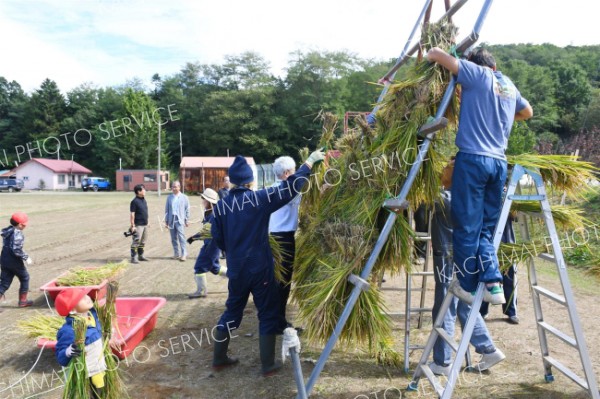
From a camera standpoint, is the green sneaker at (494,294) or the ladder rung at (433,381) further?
the ladder rung at (433,381)

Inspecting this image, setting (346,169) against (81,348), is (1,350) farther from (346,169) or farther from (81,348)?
(346,169)

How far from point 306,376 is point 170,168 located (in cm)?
5672

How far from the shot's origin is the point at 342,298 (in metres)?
3.44

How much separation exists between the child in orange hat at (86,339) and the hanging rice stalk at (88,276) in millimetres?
2810

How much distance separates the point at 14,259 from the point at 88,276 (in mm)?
1304

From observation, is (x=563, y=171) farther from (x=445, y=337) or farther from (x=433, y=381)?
(x=433, y=381)

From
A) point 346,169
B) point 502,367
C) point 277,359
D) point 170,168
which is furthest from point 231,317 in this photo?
point 170,168

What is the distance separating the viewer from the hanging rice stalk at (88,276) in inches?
225

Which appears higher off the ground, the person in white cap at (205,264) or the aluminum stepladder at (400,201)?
the aluminum stepladder at (400,201)

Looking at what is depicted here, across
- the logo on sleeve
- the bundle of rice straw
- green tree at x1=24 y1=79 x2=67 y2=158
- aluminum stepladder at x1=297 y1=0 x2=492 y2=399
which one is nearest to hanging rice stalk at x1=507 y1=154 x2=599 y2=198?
the bundle of rice straw

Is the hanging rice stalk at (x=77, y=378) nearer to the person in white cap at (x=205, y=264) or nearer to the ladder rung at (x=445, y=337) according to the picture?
the person in white cap at (x=205, y=264)

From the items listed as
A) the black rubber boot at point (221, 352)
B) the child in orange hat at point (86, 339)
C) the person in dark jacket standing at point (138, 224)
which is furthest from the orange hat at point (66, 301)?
the person in dark jacket standing at point (138, 224)

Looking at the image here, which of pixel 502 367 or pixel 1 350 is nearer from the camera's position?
pixel 502 367

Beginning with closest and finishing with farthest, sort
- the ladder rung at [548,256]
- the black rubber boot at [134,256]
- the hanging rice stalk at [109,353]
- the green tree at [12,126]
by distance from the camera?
the hanging rice stalk at [109,353], the ladder rung at [548,256], the black rubber boot at [134,256], the green tree at [12,126]
